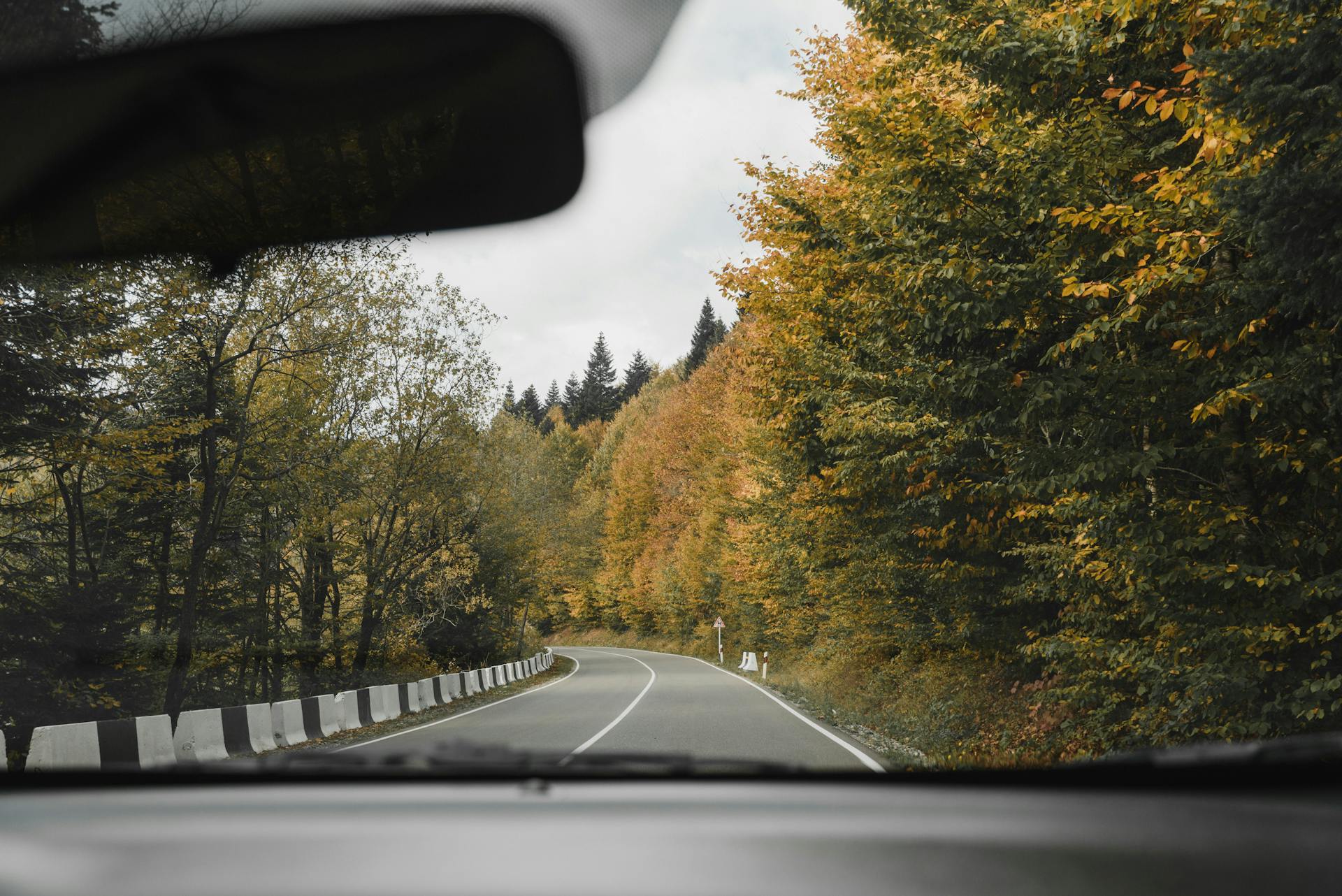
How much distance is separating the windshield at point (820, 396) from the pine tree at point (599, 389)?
21 mm

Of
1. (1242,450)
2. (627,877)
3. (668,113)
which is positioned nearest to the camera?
(627,877)

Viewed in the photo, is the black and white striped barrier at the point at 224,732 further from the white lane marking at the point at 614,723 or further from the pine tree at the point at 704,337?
the pine tree at the point at 704,337

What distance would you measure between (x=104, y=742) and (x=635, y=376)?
2775 mm

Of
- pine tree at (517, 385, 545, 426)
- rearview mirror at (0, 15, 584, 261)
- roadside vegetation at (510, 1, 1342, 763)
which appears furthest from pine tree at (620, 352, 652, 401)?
rearview mirror at (0, 15, 584, 261)

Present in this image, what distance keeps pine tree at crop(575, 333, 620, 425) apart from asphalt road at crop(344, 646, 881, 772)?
1.11 m

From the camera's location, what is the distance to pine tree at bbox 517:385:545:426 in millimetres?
3049

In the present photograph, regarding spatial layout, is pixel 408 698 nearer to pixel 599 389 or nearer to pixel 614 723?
pixel 614 723

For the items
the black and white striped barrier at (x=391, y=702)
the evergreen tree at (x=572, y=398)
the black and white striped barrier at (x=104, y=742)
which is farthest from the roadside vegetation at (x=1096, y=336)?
the black and white striped barrier at (x=391, y=702)

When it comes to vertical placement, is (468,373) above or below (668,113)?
below

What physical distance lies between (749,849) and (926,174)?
7.40 metres

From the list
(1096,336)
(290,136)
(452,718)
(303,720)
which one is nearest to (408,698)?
(452,718)

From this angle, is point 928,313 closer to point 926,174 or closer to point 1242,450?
point 926,174

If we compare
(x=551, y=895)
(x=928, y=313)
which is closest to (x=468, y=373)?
(x=551, y=895)

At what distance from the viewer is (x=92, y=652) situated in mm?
11844
